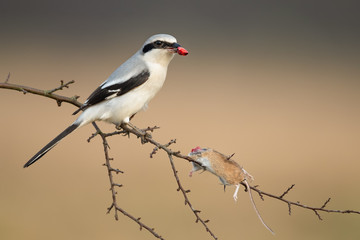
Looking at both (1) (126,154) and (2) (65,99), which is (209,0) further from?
(2) (65,99)

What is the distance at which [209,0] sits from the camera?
11477 mm

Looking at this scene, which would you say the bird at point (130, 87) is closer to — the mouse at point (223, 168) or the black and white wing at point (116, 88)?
the black and white wing at point (116, 88)

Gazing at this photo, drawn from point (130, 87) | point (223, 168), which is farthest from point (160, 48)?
point (223, 168)

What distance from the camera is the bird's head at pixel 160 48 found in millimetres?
2611

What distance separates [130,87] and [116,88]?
6cm

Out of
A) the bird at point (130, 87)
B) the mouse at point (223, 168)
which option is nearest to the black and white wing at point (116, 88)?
the bird at point (130, 87)

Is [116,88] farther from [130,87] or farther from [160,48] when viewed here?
[160,48]

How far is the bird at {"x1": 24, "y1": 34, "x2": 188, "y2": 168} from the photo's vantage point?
2615 mm

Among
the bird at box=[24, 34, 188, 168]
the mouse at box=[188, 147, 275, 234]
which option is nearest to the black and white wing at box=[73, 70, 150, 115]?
the bird at box=[24, 34, 188, 168]

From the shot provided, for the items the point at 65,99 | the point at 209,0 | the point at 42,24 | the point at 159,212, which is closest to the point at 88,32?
the point at 42,24

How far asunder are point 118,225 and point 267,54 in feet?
19.2

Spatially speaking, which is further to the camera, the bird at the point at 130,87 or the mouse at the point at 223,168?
the bird at the point at 130,87

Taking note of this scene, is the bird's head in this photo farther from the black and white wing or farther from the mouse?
the mouse

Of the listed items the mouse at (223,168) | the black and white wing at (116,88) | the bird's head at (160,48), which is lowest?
the mouse at (223,168)
